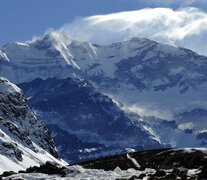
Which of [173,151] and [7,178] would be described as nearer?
[7,178]

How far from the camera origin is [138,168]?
7800 centimetres

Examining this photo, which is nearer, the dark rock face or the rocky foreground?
the dark rock face

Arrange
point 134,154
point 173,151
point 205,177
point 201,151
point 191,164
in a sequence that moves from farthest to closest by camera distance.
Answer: point 134,154 < point 173,151 < point 201,151 < point 191,164 < point 205,177

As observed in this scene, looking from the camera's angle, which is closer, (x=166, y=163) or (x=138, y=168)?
(x=138, y=168)

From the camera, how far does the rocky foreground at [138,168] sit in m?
67.8

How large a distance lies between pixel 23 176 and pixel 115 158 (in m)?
20.6

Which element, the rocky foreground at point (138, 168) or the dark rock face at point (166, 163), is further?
the rocky foreground at point (138, 168)

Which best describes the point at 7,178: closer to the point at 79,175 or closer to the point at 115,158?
the point at 79,175

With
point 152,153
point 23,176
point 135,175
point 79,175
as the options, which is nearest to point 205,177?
point 135,175

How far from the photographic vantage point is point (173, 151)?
85.8 meters

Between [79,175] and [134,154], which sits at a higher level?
[134,154]

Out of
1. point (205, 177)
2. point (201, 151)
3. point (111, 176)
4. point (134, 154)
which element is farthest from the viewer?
point (134, 154)

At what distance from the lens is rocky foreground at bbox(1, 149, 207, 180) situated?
2671 inches

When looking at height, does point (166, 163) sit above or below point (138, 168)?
above
